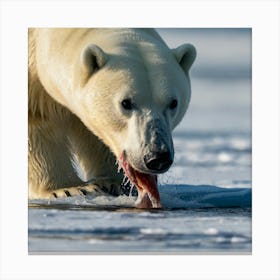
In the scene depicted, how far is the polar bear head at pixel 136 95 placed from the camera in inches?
302

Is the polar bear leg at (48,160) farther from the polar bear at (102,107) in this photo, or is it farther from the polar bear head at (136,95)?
the polar bear head at (136,95)

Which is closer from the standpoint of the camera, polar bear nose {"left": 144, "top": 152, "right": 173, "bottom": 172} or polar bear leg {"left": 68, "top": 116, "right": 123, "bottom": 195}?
polar bear nose {"left": 144, "top": 152, "right": 173, "bottom": 172}

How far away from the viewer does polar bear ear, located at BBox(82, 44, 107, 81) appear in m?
8.01

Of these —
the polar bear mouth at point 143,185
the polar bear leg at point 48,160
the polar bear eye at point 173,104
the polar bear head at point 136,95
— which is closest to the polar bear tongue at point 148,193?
the polar bear mouth at point 143,185

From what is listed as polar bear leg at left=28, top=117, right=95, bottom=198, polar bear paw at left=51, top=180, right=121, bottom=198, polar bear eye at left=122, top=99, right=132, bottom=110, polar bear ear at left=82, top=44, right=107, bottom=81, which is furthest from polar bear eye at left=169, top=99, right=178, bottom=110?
polar bear leg at left=28, top=117, right=95, bottom=198

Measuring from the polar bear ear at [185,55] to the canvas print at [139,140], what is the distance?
0.01 meters

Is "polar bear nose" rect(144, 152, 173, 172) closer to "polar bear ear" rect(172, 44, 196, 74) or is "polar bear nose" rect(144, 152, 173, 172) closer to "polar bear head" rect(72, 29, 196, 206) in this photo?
"polar bear head" rect(72, 29, 196, 206)

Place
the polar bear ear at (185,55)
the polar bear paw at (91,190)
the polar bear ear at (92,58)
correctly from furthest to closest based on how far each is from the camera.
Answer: the polar bear paw at (91,190) → the polar bear ear at (185,55) → the polar bear ear at (92,58)

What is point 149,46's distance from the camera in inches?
320
